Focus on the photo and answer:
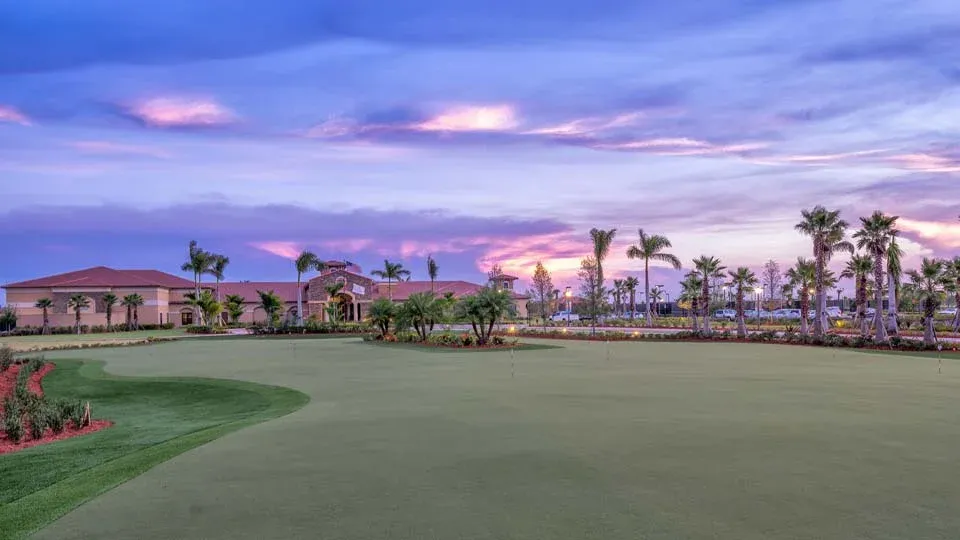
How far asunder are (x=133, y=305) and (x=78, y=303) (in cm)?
649

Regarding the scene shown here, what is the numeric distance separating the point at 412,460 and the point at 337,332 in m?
46.1

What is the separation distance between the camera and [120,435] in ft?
39.8

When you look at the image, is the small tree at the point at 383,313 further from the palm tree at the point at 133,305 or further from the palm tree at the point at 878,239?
the palm tree at the point at 133,305

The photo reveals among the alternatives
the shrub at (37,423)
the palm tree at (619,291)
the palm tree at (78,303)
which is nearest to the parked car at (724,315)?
the palm tree at (619,291)

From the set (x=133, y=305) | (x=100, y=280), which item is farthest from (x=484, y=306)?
(x=100, y=280)

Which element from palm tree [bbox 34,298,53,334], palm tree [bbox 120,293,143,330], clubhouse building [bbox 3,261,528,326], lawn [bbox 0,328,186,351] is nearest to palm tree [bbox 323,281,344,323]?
clubhouse building [bbox 3,261,528,326]

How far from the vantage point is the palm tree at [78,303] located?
68.8 m

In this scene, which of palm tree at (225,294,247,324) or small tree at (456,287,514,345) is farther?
palm tree at (225,294,247,324)

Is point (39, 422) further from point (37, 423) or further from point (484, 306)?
point (484, 306)

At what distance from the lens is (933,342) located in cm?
2970

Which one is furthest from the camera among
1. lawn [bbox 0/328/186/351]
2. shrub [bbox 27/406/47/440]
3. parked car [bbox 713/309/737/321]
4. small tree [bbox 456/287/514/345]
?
parked car [bbox 713/309/737/321]

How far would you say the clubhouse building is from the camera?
7519 centimetres

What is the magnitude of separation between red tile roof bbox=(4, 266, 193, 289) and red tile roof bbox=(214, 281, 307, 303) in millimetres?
4822

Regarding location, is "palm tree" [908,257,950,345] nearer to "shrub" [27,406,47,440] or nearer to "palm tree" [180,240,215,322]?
"shrub" [27,406,47,440]
